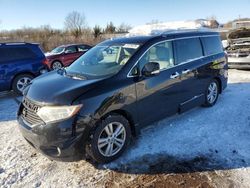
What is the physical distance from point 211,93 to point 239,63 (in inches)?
173

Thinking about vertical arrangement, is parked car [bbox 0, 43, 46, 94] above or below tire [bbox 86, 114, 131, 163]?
above

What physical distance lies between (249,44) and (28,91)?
354 inches

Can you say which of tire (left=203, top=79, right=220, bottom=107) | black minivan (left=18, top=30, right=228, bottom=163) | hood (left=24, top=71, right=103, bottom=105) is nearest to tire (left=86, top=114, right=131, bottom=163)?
black minivan (left=18, top=30, right=228, bottom=163)

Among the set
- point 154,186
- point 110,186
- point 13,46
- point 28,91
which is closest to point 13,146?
point 28,91

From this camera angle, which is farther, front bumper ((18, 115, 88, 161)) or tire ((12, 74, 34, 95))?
tire ((12, 74, 34, 95))

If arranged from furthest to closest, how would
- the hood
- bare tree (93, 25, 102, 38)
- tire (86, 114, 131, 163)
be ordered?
bare tree (93, 25, 102, 38) < tire (86, 114, 131, 163) < the hood

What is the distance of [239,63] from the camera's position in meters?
9.55

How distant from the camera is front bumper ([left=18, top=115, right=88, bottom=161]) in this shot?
331 cm

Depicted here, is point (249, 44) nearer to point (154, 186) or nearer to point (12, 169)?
point (154, 186)

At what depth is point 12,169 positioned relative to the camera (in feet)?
12.3

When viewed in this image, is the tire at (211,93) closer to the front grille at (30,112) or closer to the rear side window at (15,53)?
the front grille at (30,112)

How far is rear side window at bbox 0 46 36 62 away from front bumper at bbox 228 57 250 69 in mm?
7204

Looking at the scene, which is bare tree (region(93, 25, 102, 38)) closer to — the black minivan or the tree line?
the tree line

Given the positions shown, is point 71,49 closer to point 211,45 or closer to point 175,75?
point 211,45
